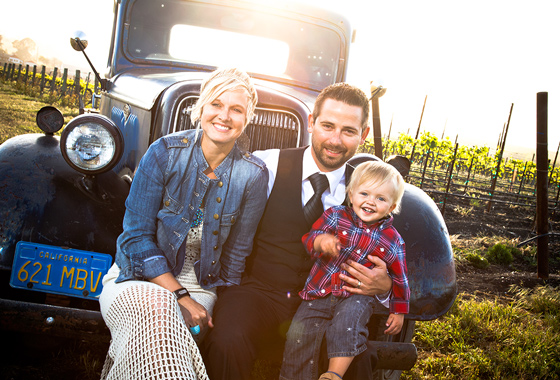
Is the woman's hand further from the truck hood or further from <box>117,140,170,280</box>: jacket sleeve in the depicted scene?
the truck hood

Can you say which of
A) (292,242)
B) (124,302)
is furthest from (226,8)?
(124,302)

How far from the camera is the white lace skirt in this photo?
139cm

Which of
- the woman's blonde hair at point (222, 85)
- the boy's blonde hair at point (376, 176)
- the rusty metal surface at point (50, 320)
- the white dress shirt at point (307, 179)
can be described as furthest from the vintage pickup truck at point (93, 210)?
the woman's blonde hair at point (222, 85)

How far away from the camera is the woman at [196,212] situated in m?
1.79

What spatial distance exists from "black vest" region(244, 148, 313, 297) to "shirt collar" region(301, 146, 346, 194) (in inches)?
2.7

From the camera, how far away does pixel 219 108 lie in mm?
1926

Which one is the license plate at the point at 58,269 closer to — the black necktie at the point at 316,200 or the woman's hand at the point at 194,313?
the woman's hand at the point at 194,313

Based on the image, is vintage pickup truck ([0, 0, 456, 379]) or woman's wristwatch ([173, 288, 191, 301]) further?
vintage pickup truck ([0, 0, 456, 379])

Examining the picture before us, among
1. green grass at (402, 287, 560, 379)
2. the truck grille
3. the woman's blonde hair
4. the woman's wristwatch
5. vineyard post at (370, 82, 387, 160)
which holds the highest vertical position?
vineyard post at (370, 82, 387, 160)

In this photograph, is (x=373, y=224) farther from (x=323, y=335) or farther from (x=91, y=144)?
(x=91, y=144)

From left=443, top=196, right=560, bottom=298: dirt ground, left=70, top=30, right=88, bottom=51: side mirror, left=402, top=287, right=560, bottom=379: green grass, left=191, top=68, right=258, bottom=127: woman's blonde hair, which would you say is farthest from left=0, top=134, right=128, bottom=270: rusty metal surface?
left=443, top=196, right=560, bottom=298: dirt ground

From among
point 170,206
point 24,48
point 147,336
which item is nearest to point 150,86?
point 170,206

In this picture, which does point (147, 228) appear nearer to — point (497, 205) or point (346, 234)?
point (346, 234)

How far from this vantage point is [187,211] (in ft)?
6.34
